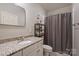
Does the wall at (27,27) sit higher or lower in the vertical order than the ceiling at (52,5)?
lower

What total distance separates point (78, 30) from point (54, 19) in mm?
465

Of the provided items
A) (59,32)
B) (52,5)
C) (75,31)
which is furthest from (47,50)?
(52,5)

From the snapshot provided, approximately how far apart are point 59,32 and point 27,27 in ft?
2.19

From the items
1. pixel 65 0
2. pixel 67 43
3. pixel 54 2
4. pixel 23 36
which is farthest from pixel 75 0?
pixel 23 36

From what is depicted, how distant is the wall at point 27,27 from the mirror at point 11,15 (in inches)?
3.3

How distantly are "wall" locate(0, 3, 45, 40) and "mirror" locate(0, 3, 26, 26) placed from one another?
0.28ft

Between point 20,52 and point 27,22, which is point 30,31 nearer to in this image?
point 27,22

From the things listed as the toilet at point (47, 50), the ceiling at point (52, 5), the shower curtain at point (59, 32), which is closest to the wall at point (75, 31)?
the shower curtain at point (59, 32)

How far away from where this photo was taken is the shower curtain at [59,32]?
147 cm

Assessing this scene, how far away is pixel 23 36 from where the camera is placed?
5.39 feet

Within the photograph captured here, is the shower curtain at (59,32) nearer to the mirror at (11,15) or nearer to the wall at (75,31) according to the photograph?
the wall at (75,31)

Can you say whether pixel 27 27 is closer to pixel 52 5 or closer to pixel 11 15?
pixel 11 15

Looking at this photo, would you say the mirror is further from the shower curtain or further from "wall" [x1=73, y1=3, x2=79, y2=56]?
"wall" [x1=73, y1=3, x2=79, y2=56]

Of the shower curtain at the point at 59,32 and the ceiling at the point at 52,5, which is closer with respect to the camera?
the ceiling at the point at 52,5
